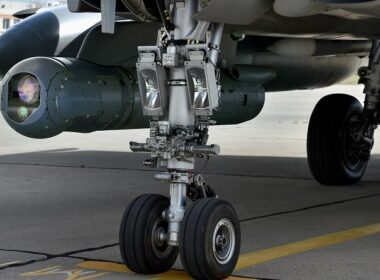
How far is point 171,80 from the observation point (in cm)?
479

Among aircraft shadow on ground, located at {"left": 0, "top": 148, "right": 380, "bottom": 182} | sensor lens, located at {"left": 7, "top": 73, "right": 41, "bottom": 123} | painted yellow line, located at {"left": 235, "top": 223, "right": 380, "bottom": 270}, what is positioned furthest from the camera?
aircraft shadow on ground, located at {"left": 0, "top": 148, "right": 380, "bottom": 182}

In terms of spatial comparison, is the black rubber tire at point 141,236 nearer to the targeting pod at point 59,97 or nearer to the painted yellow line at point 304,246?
the painted yellow line at point 304,246

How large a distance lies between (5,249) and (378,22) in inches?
122

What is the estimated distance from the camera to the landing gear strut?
177 inches

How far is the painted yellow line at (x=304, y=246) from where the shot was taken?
A: 5.13 metres

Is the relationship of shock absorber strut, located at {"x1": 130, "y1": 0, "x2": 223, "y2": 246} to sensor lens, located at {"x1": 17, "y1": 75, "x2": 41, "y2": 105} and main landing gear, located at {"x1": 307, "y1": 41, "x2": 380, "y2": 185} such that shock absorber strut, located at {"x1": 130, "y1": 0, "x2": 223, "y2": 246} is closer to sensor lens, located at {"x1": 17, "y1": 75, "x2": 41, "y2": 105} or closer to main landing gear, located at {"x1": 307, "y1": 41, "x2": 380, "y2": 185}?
sensor lens, located at {"x1": 17, "y1": 75, "x2": 41, "y2": 105}

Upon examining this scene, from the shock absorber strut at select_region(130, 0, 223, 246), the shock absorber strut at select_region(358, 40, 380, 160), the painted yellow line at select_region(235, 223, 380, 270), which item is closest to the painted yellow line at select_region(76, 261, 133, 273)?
the shock absorber strut at select_region(130, 0, 223, 246)

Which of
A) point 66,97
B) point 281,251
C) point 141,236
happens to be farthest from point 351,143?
point 141,236

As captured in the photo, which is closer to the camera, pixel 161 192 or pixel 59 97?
pixel 59 97

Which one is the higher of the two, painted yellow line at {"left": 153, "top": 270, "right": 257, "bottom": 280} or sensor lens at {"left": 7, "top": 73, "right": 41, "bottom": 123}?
sensor lens at {"left": 7, "top": 73, "right": 41, "bottom": 123}

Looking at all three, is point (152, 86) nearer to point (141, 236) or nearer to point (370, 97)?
point (141, 236)

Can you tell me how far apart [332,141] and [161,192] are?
195cm

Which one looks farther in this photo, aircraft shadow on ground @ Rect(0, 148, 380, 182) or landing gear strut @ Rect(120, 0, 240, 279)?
aircraft shadow on ground @ Rect(0, 148, 380, 182)

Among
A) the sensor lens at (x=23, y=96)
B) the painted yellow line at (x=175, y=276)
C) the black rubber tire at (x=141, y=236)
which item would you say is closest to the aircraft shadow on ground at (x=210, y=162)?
the sensor lens at (x=23, y=96)
